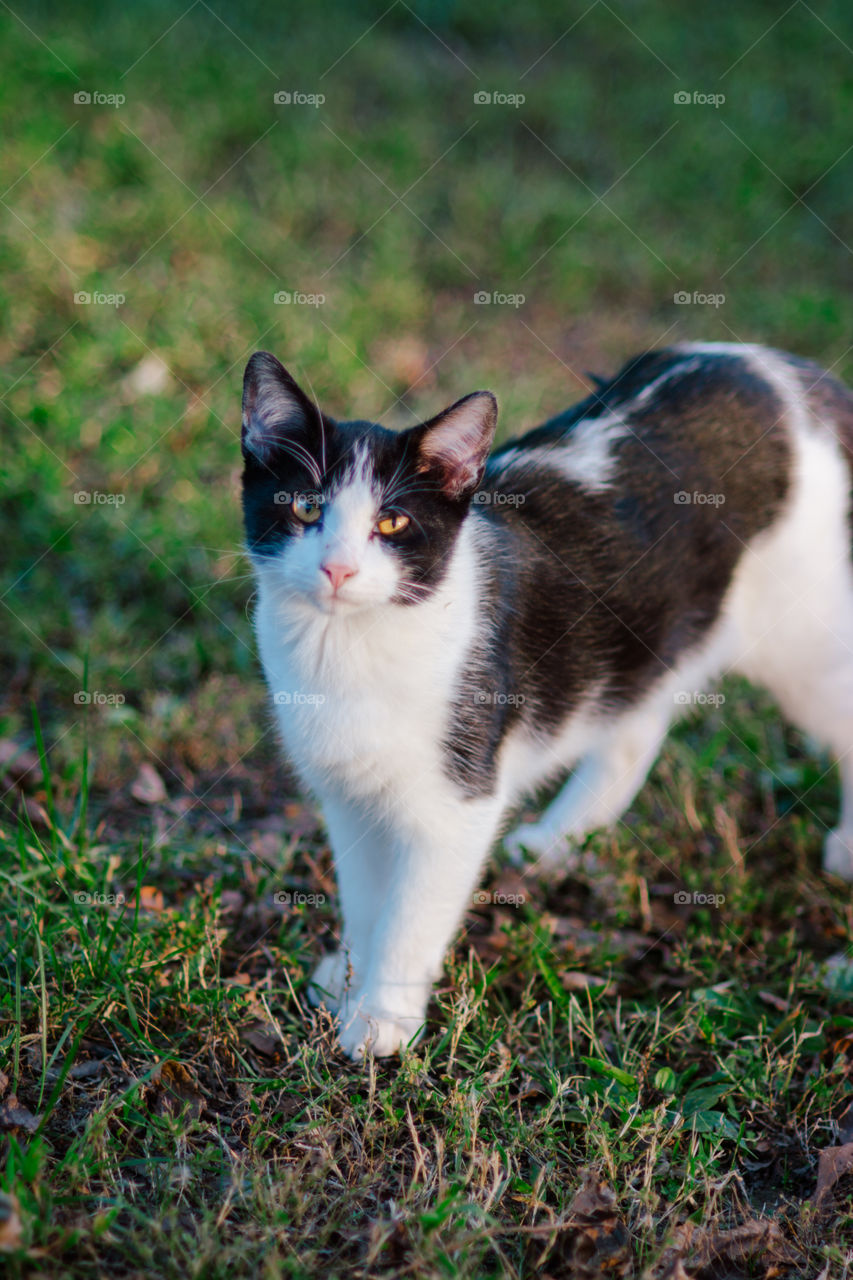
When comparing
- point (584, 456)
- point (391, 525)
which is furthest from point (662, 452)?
point (391, 525)

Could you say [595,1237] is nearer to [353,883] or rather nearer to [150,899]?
[353,883]

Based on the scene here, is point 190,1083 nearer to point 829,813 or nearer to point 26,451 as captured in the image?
point 829,813

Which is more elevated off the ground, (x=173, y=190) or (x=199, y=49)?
(x=199, y=49)

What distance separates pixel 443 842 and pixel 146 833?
1.12 meters

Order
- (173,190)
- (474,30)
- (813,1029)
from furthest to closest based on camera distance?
1. (474,30)
2. (173,190)
3. (813,1029)

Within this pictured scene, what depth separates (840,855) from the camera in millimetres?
3295

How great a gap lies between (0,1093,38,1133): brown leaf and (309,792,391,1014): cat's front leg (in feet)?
2.40

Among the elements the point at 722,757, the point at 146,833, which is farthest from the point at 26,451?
the point at 722,757

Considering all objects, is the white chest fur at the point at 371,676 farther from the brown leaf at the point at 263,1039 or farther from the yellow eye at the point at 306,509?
the brown leaf at the point at 263,1039

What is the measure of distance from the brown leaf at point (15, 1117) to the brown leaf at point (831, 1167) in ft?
5.39

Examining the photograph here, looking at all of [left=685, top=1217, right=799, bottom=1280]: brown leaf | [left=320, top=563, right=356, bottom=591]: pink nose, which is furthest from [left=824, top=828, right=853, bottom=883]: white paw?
[left=320, top=563, right=356, bottom=591]: pink nose

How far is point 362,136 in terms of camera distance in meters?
6.41

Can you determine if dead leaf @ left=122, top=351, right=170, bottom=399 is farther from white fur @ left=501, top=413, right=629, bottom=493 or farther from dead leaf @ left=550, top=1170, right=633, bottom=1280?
dead leaf @ left=550, top=1170, right=633, bottom=1280

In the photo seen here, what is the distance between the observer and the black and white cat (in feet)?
7.57
